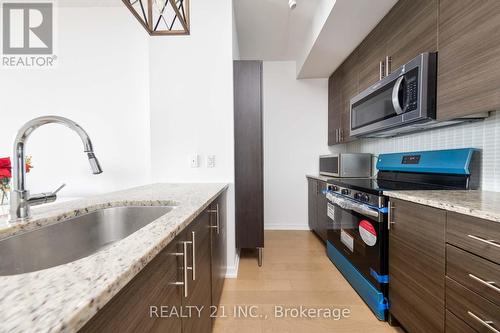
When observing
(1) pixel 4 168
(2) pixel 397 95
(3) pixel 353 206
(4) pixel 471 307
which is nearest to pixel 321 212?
(3) pixel 353 206

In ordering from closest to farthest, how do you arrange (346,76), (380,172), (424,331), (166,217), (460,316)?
(166,217) < (460,316) < (424,331) < (380,172) < (346,76)

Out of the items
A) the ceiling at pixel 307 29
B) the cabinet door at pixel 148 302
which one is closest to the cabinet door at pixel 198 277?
the cabinet door at pixel 148 302

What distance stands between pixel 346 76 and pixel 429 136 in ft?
4.00

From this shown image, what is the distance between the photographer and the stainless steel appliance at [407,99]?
1324 mm

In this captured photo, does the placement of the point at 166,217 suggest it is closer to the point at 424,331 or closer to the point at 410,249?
the point at 410,249

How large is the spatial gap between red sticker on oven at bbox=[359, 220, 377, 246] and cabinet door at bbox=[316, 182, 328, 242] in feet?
2.77

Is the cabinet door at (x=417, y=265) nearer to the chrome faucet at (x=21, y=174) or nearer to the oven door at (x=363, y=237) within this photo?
the oven door at (x=363, y=237)

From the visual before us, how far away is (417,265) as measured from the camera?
3.81 ft

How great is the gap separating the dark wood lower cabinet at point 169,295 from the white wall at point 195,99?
35.8 inches

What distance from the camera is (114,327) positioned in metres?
0.41

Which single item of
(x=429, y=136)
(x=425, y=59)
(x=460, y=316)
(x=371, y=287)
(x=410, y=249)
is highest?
(x=425, y=59)

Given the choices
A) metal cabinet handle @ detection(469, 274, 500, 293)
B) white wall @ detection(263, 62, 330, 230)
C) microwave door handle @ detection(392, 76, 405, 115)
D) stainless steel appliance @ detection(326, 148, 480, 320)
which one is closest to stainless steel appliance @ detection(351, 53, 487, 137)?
microwave door handle @ detection(392, 76, 405, 115)

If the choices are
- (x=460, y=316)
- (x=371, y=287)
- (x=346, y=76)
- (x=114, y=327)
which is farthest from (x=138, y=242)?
(x=346, y=76)

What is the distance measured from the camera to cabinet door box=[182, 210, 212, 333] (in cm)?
87
